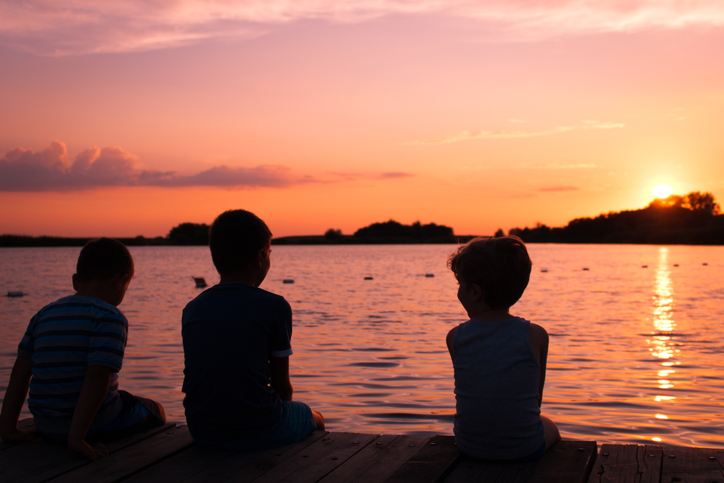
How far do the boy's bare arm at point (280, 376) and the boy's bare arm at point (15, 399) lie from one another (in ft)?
4.95

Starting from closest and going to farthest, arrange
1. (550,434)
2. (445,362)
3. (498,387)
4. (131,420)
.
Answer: (498,387), (550,434), (131,420), (445,362)

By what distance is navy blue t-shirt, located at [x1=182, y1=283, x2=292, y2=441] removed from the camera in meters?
3.55

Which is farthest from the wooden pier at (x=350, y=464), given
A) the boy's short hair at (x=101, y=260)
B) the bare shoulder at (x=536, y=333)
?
the boy's short hair at (x=101, y=260)

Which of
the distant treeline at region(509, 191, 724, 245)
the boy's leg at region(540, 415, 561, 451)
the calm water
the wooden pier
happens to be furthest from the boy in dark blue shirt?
the distant treeline at region(509, 191, 724, 245)

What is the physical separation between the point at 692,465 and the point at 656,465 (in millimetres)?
192

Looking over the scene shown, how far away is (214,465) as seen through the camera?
137 inches

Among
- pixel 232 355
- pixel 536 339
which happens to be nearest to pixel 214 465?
pixel 232 355

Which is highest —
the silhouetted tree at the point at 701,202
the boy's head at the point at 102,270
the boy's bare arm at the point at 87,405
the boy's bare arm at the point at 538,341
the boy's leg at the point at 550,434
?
the silhouetted tree at the point at 701,202

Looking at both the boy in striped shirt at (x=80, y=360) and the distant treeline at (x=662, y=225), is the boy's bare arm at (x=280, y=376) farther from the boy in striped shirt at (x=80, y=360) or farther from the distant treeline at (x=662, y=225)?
the distant treeline at (x=662, y=225)

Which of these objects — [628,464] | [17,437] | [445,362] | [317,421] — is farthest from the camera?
[445,362]

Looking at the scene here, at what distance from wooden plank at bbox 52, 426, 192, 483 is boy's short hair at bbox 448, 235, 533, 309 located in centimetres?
214

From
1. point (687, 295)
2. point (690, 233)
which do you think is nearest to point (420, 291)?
point (687, 295)

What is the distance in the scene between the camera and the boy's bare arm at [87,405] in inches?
138

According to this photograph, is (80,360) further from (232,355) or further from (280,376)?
(280,376)
